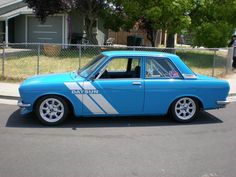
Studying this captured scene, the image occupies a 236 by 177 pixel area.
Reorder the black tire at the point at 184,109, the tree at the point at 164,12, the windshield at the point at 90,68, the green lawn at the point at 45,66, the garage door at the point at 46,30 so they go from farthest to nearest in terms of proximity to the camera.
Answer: the garage door at the point at 46,30, the tree at the point at 164,12, the green lawn at the point at 45,66, the black tire at the point at 184,109, the windshield at the point at 90,68

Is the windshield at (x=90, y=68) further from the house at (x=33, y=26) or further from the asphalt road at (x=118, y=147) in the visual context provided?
the house at (x=33, y=26)

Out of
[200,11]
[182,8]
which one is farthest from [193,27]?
[182,8]

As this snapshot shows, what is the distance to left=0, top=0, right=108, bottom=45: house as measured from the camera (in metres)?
26.6

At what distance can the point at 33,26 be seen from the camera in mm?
27469

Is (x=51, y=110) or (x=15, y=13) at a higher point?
(x=15, y=13)

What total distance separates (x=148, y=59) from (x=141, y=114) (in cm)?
109

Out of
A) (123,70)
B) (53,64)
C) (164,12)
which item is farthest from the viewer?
(164,12)

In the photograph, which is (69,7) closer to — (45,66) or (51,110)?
(45,66)

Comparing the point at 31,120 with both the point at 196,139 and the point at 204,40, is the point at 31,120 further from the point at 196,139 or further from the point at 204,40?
the point at 204,40

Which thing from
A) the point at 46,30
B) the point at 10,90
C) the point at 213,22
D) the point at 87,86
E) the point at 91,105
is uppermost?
the point at 213,22

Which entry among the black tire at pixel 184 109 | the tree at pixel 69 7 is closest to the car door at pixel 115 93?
the black tire at pixel 184 109

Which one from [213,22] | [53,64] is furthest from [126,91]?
[213,22]

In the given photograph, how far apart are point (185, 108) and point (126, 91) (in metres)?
1.31

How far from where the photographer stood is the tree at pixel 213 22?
2094 centimetres
